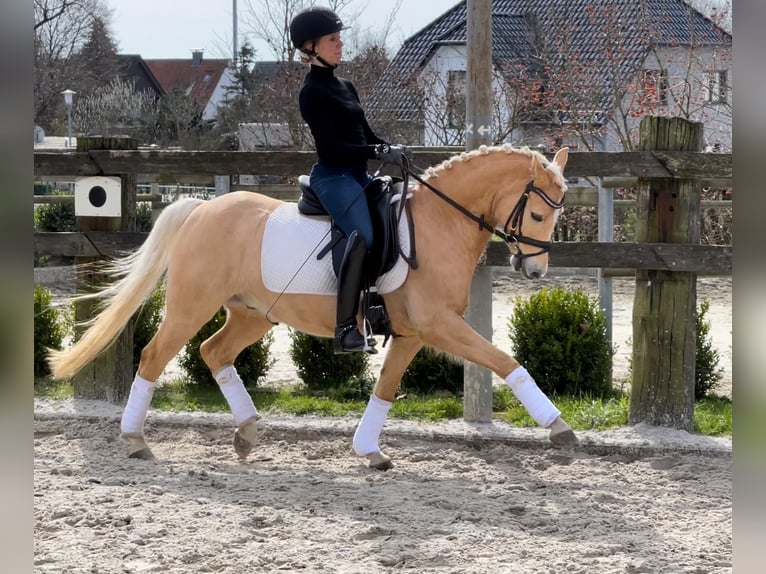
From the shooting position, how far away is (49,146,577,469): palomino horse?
5293mm

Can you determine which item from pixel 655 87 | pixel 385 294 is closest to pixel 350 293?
pixel 385 294

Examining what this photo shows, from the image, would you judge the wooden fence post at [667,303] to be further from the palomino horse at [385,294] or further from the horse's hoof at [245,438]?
the horse's hoof at [245,438]

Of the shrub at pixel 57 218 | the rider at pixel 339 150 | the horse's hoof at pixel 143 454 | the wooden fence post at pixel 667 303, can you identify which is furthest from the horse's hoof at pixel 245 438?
the shrub at pixel 57 218

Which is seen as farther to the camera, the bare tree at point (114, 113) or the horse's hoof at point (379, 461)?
the bare tree at point (114, 113)

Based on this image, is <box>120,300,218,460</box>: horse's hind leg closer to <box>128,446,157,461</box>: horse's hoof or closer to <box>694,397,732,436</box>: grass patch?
<box>128,446,157,461</box>: horse's hoof

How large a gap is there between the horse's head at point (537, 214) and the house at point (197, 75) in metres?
38.4

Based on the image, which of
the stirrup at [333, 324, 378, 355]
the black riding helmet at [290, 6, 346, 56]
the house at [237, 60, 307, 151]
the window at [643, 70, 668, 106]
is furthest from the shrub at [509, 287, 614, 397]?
the house at [237, 60, 307, 151]

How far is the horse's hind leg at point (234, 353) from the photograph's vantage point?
600cm

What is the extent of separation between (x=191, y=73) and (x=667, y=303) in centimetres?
5413

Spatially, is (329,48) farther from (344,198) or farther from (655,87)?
(655,87)

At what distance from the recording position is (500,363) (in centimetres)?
521

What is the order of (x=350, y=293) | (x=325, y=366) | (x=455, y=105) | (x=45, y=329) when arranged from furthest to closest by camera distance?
(x=455, y=105)
(x=45, y=329)
(x=325, y=366)
(x=350, y=293)

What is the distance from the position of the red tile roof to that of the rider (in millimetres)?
40206

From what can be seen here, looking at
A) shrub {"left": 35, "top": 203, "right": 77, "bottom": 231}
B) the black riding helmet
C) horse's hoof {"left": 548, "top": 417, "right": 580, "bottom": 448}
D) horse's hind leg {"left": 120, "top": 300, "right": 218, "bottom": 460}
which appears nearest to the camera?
horse's hoof {"left": 548, "top": 417, "right": 580, "bottom": 448}
